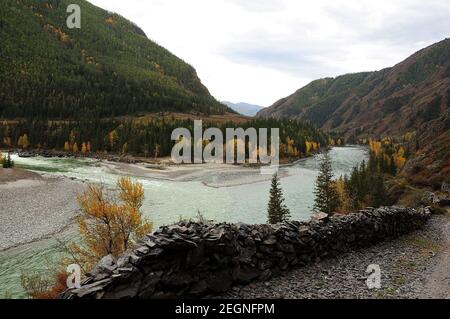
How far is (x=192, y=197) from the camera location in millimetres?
71125

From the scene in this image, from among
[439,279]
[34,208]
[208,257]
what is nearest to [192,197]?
[34,208]

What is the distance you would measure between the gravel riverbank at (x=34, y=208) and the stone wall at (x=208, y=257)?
3114 centimetres

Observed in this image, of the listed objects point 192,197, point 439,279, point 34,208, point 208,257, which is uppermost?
point 208,257

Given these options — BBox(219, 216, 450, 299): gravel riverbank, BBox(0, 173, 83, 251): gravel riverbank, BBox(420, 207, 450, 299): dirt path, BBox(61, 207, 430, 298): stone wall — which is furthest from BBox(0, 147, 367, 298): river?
BBox(420, 207, 450, 299): dirt path

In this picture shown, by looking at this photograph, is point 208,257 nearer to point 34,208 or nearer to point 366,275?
point 366,275

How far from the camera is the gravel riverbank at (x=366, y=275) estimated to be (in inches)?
635

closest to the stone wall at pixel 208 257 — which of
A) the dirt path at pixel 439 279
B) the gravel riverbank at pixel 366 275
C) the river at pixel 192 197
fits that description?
the gravel riverbank at pixel 366 275

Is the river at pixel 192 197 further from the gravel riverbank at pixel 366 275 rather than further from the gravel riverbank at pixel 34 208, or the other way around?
the gravel riverbank at pixel 366 275

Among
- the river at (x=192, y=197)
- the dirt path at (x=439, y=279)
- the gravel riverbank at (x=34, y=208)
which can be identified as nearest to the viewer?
the dirt path at (x=439, y=279)

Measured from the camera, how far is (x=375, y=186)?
55.7m

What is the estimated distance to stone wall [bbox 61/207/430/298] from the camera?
12965mm

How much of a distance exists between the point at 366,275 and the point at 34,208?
50421mm

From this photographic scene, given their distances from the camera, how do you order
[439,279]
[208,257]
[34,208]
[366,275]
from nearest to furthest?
[208,257]
[439,279]
[366,275]
[34,208]
